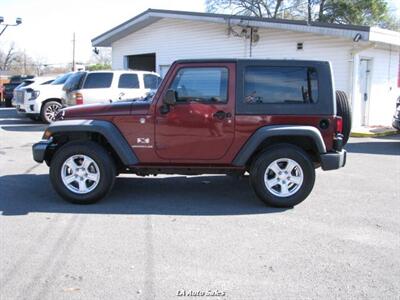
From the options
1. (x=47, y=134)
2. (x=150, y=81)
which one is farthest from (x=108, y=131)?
(x=150, y=81)

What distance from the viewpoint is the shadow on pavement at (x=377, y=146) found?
1155 centimetres

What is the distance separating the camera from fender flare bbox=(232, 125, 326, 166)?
6070 mm

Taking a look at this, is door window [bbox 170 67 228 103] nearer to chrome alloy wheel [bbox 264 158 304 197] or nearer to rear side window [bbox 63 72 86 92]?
chrome alloy wheel [bbox 264 158 304 197]

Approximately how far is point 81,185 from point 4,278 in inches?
93.4

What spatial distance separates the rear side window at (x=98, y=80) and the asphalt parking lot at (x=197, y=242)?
663 centimetres

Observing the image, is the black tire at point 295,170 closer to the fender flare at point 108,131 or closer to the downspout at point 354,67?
the fender flare at point 108,131

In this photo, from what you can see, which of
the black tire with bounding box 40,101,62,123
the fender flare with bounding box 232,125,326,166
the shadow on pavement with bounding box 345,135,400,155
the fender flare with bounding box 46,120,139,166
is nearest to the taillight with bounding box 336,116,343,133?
the fender flare with bounding box 232,125,326,166

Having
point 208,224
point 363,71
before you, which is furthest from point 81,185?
point 363,71

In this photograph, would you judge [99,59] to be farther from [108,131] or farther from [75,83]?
[108,131]

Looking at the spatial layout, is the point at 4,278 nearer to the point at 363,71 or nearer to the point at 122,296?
the point at 122,296

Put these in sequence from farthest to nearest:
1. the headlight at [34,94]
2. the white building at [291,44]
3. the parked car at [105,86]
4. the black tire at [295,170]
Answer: the headlight at [34,94] < the white building at [291,44] < the parked car at [105,86] < the black tire at [295,170]

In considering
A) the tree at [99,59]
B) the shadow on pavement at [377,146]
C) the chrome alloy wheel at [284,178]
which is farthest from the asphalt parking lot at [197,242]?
the tree at [99,59]

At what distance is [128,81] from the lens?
14.5 meters

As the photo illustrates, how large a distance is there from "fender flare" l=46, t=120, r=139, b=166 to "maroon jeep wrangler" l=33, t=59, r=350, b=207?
0.01 metres
